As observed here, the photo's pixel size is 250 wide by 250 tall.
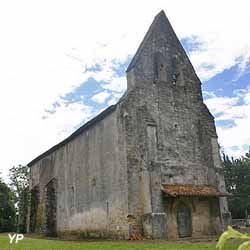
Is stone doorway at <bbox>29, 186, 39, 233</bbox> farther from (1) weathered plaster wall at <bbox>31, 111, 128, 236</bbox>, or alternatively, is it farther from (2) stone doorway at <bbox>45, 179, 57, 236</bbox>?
(1) weathered plaster wall at <bbox>31, 111, 128, 236</bbox>

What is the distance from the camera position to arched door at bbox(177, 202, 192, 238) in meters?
19.9

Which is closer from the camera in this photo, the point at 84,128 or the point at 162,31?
the point at 162,31

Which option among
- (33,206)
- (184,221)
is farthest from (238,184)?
(184,221)

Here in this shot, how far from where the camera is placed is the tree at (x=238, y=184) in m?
45.1

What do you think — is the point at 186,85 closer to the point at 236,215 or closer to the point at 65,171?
the point at 65,171

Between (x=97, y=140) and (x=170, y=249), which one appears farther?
(x=97, y=140)

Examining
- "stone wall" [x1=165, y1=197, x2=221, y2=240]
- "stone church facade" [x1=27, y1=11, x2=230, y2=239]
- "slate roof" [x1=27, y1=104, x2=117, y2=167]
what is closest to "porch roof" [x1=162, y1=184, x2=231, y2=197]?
"stone church facade" [x1=27, y1=11, x2=230, y2=239]

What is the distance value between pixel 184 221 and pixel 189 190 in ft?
6.27

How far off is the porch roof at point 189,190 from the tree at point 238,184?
25375 millimetres

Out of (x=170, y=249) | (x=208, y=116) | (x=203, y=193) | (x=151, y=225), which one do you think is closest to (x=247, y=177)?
(x=208, y=116)

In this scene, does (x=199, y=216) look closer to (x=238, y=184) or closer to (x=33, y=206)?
(x=33, y=206)

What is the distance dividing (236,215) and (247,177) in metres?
6.00

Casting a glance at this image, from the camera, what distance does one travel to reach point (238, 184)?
4922 centimetres

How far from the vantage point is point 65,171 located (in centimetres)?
2728
